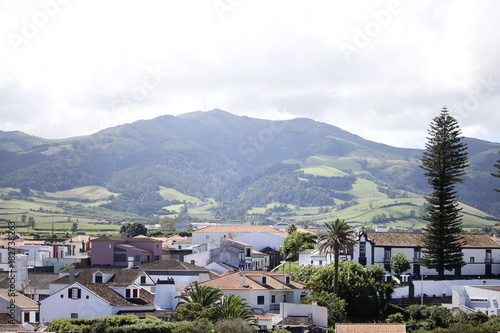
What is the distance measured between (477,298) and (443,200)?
39.0 feet

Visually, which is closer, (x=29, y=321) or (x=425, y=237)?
(x=29, y=321)

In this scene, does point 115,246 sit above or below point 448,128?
below

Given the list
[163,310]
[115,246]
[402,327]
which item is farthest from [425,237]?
[115,246]

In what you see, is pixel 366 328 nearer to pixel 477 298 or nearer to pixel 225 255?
pixel 477 298

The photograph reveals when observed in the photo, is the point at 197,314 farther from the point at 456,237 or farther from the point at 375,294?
the point at 456,237

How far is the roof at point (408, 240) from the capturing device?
238 ft

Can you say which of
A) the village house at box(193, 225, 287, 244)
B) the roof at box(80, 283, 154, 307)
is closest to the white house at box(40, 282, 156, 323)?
the roof at box(80, 283, 154, 307)

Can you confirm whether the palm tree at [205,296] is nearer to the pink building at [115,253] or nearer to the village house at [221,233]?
the pink building at [115,253]

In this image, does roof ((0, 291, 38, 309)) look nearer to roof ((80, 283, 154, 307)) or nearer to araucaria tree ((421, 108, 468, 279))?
roof ((80, 283, 154, 307))

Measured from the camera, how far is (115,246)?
9238cm

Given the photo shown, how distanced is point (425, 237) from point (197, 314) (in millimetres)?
29372

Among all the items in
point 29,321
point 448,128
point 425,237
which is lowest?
point 29,321

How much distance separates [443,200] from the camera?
228 feet

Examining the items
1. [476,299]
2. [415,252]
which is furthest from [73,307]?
[415,252]
